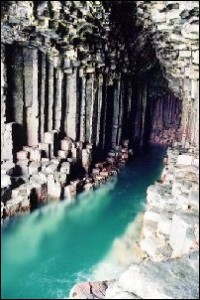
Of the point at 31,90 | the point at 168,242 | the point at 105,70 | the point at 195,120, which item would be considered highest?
the point at 31,90

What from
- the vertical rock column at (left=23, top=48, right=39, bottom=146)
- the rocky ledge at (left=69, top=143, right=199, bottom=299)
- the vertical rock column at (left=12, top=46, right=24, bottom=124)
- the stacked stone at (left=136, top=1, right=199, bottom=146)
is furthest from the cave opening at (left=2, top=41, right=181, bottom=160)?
the rocky ledge at (left=69, top=143, right=199, bottom=299)

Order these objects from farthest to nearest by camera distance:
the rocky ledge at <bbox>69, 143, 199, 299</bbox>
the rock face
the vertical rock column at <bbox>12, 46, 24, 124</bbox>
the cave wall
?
1. the vertical rock column at <bbox>12, 46, 24, 124</bbox>
2. the cave wall
3. the rock face
4. the rocky ledge at <bbox>69, 143, 199, 299</bbox>

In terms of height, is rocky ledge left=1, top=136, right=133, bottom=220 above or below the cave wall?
below

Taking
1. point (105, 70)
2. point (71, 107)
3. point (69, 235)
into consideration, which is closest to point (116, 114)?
point (105, 70)

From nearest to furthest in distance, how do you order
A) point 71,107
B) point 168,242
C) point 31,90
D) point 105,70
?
1. point 105,70
2. point 71,107
3. point 168,242
4. point 31,90

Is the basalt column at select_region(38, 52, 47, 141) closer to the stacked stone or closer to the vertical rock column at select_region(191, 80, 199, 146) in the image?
the stacked stone

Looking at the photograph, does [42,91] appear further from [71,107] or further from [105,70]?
[105,70]

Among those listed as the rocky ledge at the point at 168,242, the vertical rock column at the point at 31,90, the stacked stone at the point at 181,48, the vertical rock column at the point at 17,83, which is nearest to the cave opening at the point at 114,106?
the vertical rock column at the point at 31,90

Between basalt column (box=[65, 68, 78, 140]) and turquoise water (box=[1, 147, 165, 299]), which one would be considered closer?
turquoise water (box=[1, 147, 165, 299])

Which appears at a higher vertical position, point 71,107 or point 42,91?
point 42,91
